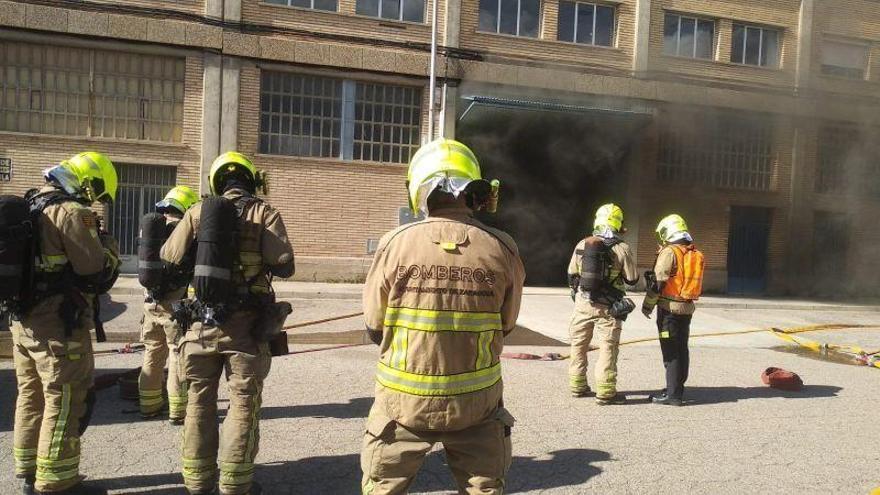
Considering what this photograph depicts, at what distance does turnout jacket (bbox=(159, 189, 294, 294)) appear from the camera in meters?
3.19

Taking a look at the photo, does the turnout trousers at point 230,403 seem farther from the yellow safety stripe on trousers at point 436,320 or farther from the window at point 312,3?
the window at point 312,3

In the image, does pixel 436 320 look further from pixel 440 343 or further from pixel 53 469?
pixel 53 469

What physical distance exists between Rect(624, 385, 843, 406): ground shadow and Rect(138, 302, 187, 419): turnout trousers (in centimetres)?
375

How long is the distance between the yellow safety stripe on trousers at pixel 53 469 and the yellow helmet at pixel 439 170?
2.12 meters

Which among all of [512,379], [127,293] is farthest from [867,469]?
[127,293]

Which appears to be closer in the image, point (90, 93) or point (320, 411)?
point (320, 411)

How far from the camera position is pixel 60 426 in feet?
9.83

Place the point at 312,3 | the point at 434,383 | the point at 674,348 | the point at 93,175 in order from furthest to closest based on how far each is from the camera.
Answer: the point at 312,3, the point at 674,348, the point at 93,175, the point at 434,383

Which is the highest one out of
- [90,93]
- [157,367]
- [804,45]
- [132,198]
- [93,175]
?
[804,45]

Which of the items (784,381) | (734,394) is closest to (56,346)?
(734,394)

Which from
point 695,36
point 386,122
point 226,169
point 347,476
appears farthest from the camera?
point 695,36

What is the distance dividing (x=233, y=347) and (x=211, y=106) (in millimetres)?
11432

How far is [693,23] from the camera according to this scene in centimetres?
1631

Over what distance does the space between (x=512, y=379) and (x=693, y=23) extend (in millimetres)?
13622
